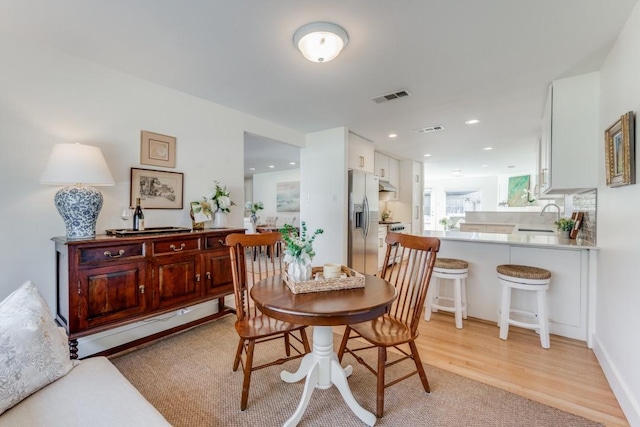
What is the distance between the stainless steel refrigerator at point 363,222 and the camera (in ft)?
14.3

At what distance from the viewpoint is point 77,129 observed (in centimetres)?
228

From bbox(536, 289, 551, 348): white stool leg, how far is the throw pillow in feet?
10.4

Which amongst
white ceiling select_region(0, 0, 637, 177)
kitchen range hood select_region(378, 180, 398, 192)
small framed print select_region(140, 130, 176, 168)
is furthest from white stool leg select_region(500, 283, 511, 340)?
kitchen range hood select_region(378, 180, 398, 192)

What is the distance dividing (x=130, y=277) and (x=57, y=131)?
1257mm

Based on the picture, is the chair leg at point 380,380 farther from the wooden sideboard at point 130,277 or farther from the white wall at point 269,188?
the white wall at point 269,188

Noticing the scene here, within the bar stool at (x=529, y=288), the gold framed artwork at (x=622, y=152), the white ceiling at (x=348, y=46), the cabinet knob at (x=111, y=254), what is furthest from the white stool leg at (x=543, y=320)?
the cabinet knob at (x=111, y=254)

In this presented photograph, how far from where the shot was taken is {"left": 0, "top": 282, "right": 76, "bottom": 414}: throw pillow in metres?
0.99

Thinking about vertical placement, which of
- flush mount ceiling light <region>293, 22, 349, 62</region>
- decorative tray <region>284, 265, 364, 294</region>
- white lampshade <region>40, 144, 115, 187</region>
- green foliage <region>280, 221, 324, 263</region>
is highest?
flush mount ceiling light <region>293, 22, 349, 62</region>

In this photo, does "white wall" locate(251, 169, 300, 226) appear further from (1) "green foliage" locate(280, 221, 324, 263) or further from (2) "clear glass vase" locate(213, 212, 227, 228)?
(1) "green foliage" locate(280, 221, 324, 263)

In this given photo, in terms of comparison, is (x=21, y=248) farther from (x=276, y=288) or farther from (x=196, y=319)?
(x=276, y=288)

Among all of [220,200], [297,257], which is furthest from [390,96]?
[297,257]

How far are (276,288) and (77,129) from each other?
6.88ft

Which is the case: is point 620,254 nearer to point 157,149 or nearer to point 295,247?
point 295,247

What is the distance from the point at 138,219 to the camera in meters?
2.41
